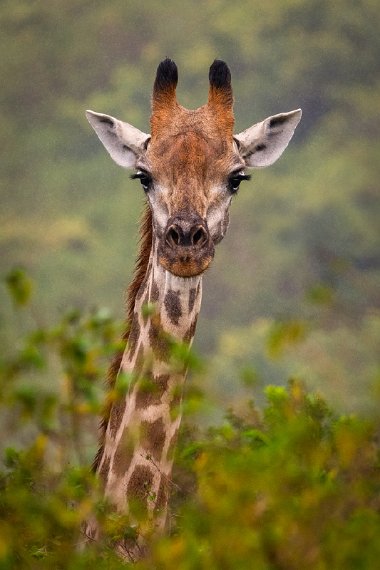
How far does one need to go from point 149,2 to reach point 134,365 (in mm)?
48474

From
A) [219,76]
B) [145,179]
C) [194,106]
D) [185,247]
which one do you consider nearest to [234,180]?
[145,179]

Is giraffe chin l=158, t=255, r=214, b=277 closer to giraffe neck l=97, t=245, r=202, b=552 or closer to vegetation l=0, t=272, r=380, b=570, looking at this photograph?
giraffe neck l=97, t=245, r=202, b=552

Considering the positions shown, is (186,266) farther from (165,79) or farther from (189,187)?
(165,79)

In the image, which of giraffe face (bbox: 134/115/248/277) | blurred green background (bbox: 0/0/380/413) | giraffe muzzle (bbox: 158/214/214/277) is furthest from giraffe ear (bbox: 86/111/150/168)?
blurred green background (bbox: 0/0/380/413)

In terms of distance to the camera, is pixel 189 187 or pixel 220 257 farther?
pixel 220 257

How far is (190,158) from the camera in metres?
8.00

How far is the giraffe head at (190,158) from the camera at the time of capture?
739 centimetres

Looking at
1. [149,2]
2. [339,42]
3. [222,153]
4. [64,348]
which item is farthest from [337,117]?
[64,348]

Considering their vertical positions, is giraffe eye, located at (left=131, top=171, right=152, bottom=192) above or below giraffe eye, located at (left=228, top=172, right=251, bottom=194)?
below

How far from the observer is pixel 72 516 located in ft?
14.8

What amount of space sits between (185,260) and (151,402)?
2.68 ft

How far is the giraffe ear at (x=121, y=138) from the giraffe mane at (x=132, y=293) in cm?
47

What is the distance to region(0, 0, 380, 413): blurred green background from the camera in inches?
1558

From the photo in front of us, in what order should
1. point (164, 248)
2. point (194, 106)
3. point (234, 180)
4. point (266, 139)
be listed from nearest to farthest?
1. point (164, 248)
2. point (234, 180)
3. point (266, 139)
4. point (194, 106)
